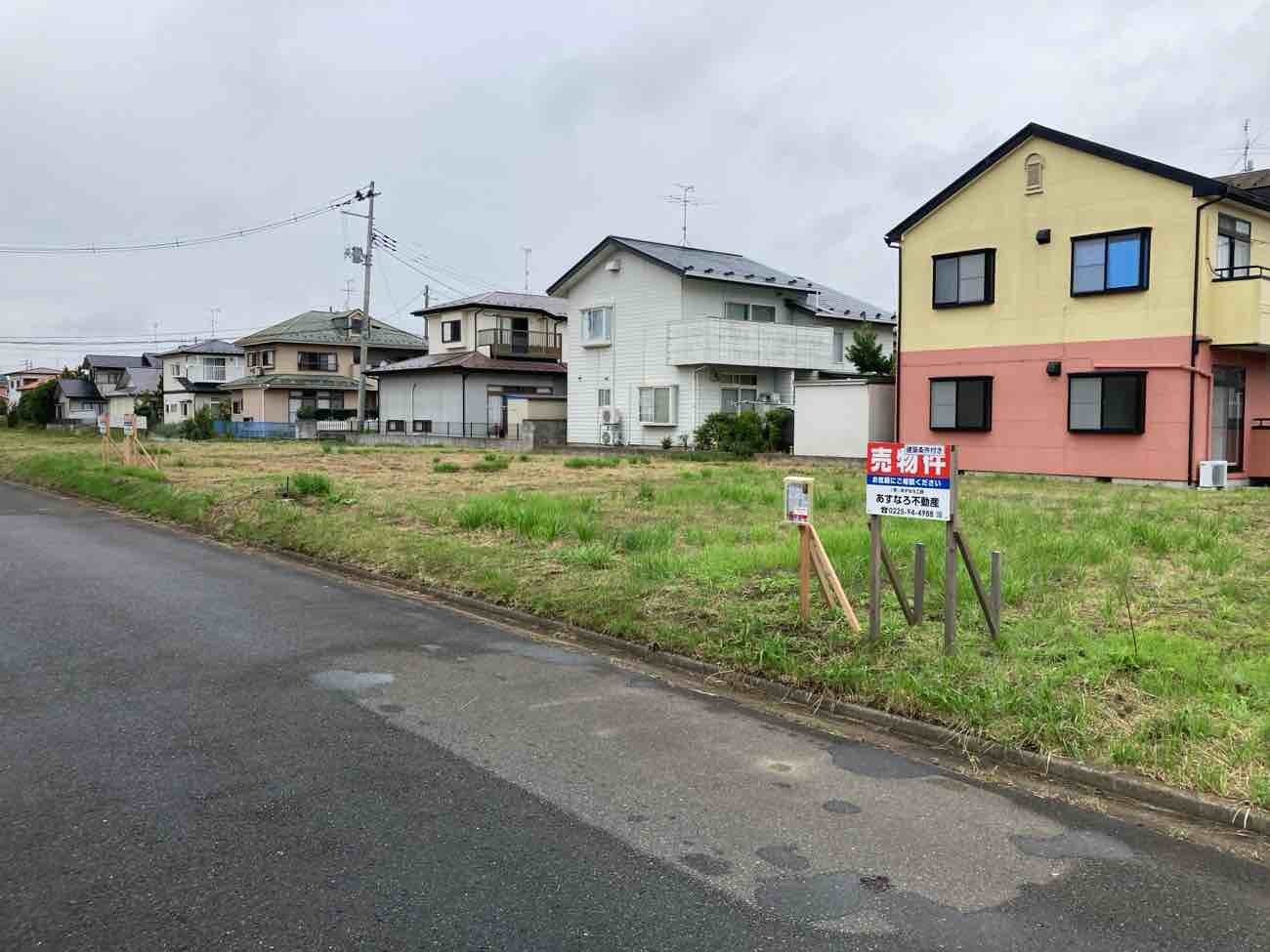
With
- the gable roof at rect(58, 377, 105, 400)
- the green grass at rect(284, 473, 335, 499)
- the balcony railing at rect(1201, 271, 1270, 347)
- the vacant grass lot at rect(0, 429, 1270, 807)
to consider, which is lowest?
the vacant grass lot at rect(0, 429, 1270, 807)

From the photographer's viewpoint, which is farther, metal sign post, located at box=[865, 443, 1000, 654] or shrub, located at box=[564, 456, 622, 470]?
shrub, located at box=[564, 456, 622, 470]

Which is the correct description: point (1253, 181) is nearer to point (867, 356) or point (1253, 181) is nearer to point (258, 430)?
point (867, 356)

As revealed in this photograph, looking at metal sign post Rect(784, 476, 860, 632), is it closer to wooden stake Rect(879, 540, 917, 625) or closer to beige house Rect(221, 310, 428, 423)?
wooden stake Rect(879, 540, 917, 625)

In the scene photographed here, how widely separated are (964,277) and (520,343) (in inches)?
977

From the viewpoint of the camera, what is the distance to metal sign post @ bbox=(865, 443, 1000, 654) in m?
5.90

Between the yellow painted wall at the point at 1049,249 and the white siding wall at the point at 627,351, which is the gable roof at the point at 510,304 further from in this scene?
the yellow painted wall at the point at 1049,249

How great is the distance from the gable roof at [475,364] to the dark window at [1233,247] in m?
24.9

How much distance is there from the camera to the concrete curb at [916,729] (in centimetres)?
422

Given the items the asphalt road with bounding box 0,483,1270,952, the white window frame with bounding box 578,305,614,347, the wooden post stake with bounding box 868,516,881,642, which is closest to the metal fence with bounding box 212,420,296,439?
the white window frame with bounding box 578,305,614,347

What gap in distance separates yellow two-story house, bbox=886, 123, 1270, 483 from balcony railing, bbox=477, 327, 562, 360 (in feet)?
75.1

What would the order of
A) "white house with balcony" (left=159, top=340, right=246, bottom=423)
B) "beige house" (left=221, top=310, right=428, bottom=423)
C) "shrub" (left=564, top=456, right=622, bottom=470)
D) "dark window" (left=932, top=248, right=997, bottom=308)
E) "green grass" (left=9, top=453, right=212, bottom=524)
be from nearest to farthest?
"green grass" (left=9, top=453, right=212, bottom=524) → "dark window" (left=932, top=248, right=997, bottom=308) → "shrub" (left=564, top=456, right=622, bottom=470) → "beige house" (left=221, top=310, right=428, bottom=423) → "white house with balcony" (left=159, top=340, right=246, bottom=423)

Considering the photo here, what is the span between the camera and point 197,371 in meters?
64.4

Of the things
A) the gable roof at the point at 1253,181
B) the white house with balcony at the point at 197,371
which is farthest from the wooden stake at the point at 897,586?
the white house with balcony at the point at 197,371

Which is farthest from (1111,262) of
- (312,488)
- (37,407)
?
(37,407)
